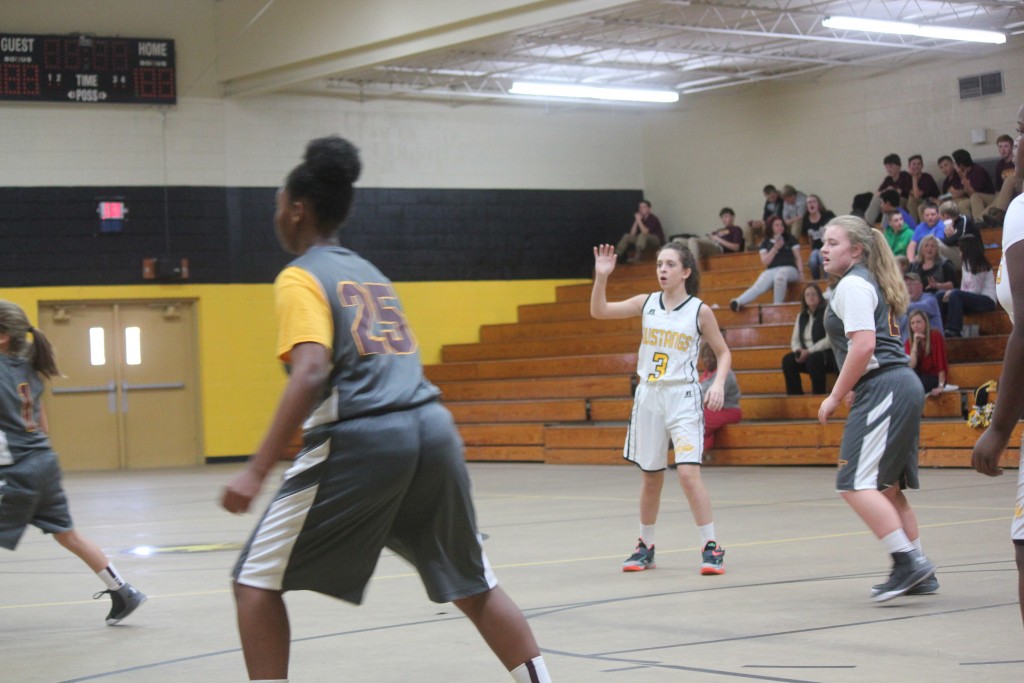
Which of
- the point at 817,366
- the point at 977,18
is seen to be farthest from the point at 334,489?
the point at 977,18

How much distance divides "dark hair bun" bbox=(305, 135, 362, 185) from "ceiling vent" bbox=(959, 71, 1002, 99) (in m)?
17.0

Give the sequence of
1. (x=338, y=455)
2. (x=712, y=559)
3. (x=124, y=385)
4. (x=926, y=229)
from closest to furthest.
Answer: (x=338, y=455)
(x=712, y=559)
(x=926, y=229)
(x=124, y=385)

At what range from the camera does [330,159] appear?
3557mm

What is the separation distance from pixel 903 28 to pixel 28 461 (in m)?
13.5

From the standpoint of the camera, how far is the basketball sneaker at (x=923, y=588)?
5.86m

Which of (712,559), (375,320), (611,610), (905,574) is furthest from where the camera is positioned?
(712,559)

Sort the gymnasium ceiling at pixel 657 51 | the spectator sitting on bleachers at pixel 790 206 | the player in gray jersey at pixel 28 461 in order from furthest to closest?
the spectator sitting on bleachers at pixel 790 206 < the gymnasium ceiling at pixel 657 51 < the player in gray jersey at pixel 28 461

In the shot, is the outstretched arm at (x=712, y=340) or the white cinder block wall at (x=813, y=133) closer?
the outstretched arm at (x=712, y=340)

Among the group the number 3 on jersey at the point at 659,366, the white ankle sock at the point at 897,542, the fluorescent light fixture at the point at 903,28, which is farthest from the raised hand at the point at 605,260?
the fluorescent light fixture at the point at 903,28

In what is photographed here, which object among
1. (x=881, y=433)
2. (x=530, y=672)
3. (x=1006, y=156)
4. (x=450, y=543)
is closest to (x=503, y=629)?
(x=530, y=672)

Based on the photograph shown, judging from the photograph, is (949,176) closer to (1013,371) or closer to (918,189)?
(918,189)

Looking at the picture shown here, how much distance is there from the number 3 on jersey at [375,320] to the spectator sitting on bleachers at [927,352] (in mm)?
10877

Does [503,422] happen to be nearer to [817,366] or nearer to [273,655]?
[817,366]

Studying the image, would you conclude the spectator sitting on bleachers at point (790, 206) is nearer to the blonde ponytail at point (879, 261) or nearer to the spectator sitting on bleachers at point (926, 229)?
the spectator sitting on bleachers at point (926, 229)
